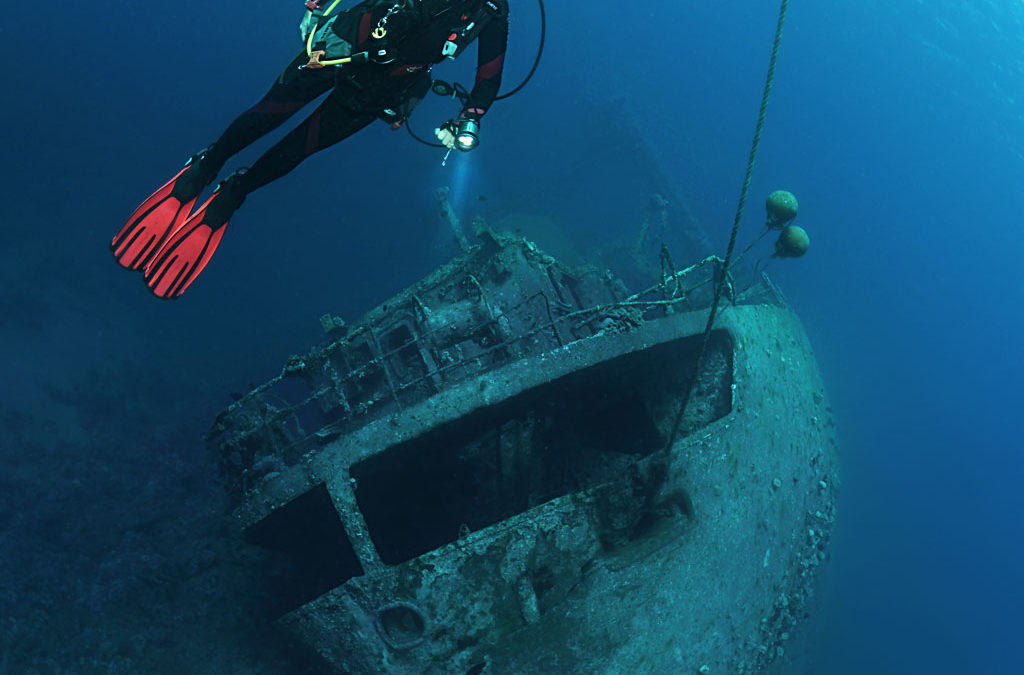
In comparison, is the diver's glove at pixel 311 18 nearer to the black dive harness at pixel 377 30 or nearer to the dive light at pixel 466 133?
the black dive harness at pixel 377 30

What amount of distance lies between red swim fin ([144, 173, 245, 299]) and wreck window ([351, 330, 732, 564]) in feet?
7.55

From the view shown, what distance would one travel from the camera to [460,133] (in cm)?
318

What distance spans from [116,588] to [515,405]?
5445mm

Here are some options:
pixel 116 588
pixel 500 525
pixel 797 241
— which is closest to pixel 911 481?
pixel 797 241

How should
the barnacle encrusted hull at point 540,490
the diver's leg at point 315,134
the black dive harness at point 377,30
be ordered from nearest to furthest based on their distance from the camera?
the black dive harness at point 377,30
the diver's leg at point 315,134
the barnacle encrusted hull at point 540,490

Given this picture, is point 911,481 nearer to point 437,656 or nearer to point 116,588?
point 437,656

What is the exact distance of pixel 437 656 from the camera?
386 centimetres

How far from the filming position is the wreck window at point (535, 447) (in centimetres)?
528

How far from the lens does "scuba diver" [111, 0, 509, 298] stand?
274cm

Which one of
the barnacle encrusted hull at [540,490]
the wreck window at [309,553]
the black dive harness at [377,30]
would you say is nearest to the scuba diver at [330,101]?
the black dive harness at [377,30]

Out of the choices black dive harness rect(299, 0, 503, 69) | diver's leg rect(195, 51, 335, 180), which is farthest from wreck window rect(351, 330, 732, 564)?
black dive harness rect(299, 0, 503, 69)

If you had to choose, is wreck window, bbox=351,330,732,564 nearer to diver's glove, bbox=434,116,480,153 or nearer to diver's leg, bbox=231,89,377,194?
diver's glove, bbox=434,116,480,153

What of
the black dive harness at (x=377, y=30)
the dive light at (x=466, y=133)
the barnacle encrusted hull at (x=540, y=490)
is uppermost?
the black dive harness at (x=377, y=30)

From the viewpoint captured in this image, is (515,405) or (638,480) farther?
(515,405)
